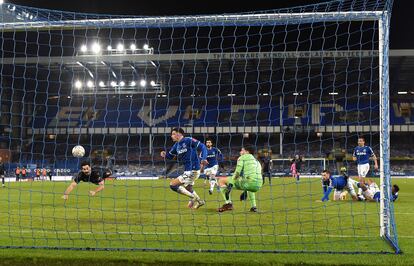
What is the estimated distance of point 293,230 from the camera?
8984 millimetres

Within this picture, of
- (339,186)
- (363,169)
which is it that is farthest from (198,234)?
(363,169)

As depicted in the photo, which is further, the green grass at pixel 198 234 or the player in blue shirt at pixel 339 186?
the player in blue shirt at pixel 339 186

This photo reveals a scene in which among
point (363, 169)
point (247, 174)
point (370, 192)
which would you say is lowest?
point (370, 192)

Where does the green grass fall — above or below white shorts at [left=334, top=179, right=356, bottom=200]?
below

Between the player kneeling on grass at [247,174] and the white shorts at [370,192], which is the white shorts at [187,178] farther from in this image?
the white shorts at [370,192]

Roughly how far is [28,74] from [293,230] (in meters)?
39.3

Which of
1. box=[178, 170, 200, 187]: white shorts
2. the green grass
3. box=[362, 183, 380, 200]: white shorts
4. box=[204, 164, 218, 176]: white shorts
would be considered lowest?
the green grass

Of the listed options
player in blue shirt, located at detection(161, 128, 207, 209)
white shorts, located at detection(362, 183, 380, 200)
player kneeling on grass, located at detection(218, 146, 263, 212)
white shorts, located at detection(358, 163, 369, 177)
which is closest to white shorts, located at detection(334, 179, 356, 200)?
white shorts, located at detection(362, 183, 380, 200)

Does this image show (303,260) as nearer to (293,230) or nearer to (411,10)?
(293,230)

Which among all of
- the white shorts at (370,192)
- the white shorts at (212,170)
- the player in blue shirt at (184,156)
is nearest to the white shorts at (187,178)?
the player in blue shirt at (184,156)

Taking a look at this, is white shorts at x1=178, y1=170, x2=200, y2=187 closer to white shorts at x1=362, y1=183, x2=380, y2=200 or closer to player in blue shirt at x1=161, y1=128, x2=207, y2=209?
player in blue shirt at x1=161, y1=128, x2=207, y2=209

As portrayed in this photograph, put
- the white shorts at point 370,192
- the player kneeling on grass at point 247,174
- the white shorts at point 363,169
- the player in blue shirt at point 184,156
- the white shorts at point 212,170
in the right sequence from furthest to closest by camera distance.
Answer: the white shorts at point 212,170, the white shorts at point 363,169, the white shorts at point 370,192, the player in blue shirt at point 184,156, the player kneeling on grass at point 247,174

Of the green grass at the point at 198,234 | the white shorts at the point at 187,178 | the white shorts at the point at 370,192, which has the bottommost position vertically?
the green grass at the point at 198,234

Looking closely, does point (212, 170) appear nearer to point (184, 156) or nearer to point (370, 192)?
point (370, 192)
